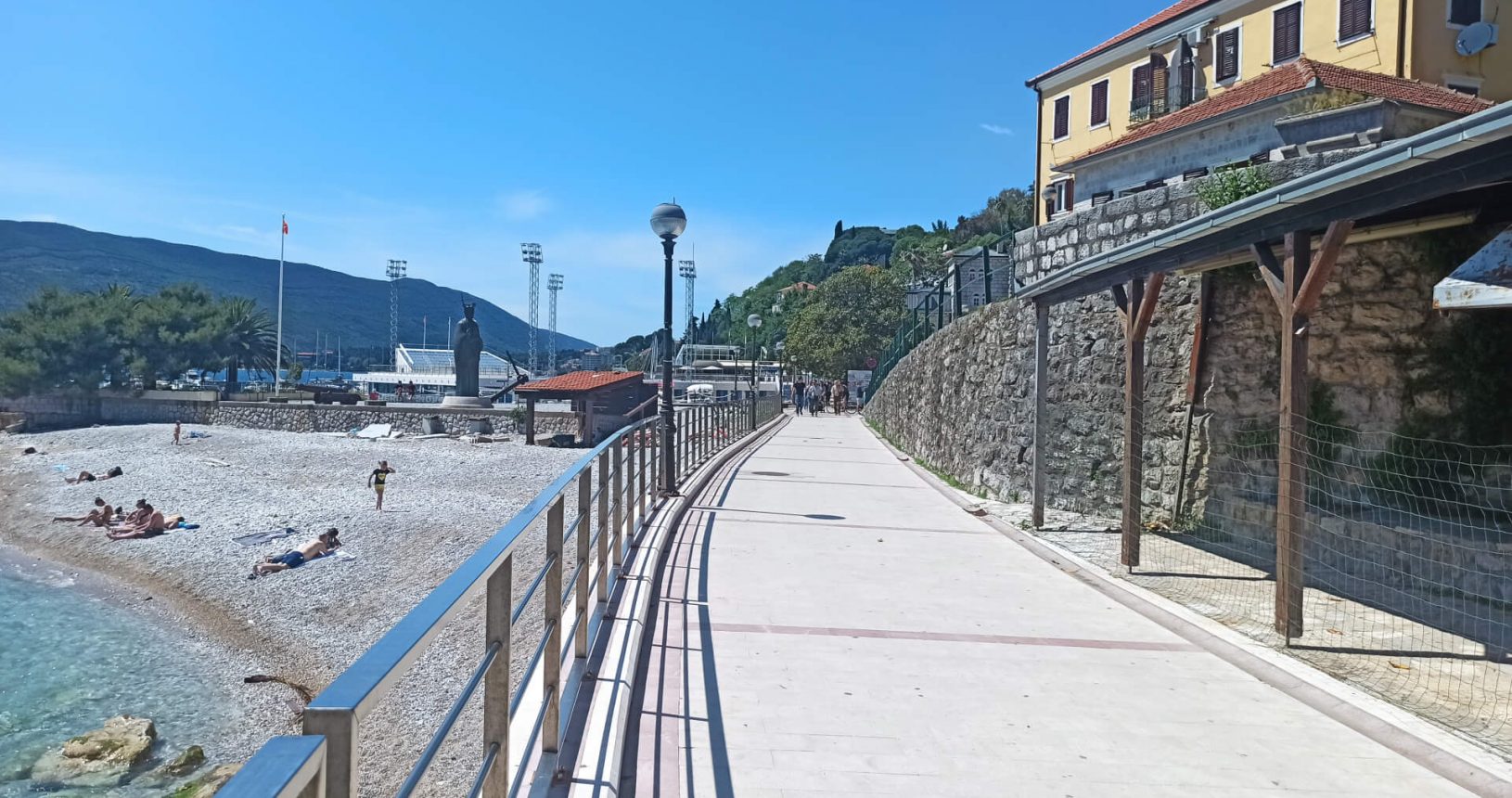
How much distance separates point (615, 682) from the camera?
4.30 metres

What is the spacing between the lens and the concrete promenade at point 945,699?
3.84 m

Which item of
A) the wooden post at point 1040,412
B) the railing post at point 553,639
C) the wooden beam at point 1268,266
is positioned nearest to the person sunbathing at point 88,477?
the wooden post at point 1040,412

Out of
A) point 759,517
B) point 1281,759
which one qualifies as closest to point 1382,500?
→ point 1281,759

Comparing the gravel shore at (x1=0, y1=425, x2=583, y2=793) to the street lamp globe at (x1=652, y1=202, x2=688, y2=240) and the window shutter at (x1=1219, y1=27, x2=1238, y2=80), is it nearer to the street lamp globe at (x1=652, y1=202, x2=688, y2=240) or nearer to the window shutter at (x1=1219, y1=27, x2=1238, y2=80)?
the street lamp globe at (x1=652, y1=202, x2=688, y2=240)

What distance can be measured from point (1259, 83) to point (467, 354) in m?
35.0

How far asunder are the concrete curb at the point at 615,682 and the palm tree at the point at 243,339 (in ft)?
243

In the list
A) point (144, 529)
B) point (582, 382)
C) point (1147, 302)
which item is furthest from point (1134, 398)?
point (582, 382)

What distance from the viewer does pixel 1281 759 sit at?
13.5ft

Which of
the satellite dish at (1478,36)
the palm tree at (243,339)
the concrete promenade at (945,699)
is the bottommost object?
the concrete promenade at (945,699)

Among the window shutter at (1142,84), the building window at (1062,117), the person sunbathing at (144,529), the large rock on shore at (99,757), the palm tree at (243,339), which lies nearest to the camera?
the large rock on shore at (99,757)

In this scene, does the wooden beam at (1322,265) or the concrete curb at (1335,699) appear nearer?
the concrete curb at (1335,699)

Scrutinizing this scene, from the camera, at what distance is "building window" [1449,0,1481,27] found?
22547mm

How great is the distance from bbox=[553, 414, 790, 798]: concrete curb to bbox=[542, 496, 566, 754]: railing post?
0.11m

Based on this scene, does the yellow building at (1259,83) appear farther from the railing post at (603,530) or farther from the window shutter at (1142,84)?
the railing post at (603,530)
